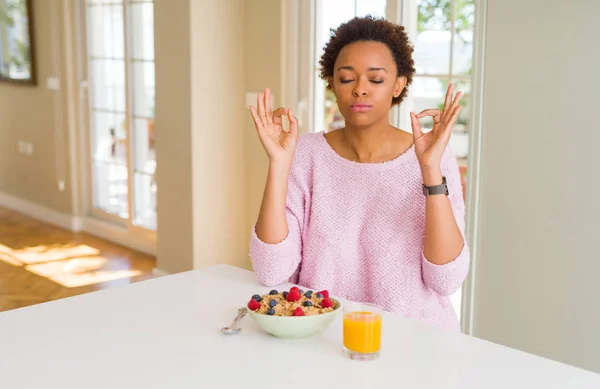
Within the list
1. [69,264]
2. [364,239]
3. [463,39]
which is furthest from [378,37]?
[69,264]

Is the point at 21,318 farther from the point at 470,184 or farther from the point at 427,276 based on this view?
the point at 470,184

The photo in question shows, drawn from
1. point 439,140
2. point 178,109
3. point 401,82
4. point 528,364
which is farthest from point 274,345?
point 178,109

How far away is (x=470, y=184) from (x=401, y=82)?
107 cm

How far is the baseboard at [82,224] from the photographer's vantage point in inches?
206

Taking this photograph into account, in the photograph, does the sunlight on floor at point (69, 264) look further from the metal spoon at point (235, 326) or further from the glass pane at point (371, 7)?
the metal spoon at point (235, 326)

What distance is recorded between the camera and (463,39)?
3170 millimetres

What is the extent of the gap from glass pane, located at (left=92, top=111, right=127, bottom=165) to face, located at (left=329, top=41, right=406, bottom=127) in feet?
11.8

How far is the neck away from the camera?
2.02 m

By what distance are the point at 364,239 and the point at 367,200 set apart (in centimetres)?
10

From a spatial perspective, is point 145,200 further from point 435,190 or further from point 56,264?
point 435,190

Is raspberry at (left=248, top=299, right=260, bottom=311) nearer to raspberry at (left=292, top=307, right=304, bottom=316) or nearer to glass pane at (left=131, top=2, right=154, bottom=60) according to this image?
raspberry at (left=292, top=307, right=304, bottom=316)

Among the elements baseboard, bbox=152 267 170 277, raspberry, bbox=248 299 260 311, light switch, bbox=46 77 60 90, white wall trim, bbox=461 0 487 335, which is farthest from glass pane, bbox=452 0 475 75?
light switch, bbox=46 77 60 90

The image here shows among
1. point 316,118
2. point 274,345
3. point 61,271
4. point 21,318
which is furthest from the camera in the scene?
point 61,271

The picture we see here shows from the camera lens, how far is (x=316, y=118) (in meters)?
3.95
